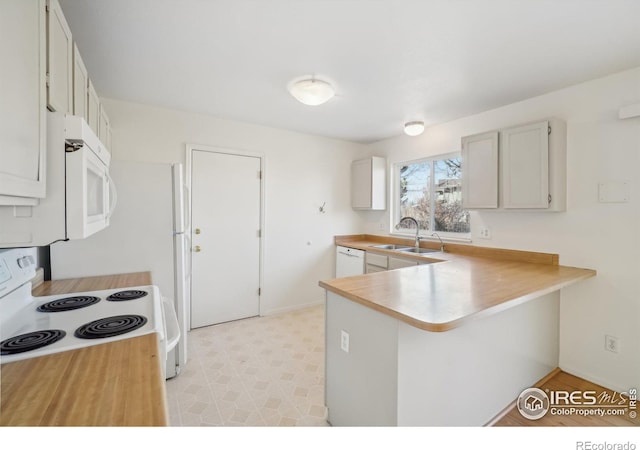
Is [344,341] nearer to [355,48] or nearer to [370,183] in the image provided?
[355,48]

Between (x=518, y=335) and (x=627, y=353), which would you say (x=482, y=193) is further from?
(x=627, y=353)

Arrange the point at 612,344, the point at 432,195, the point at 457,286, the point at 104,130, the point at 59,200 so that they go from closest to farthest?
the point at 59,200, the point at 457,286, the point at 612,344, the point at 104,130, the point at 432,195

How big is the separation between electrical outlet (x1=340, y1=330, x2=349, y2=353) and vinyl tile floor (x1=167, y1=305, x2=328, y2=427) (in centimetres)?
54

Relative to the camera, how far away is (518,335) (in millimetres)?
1968

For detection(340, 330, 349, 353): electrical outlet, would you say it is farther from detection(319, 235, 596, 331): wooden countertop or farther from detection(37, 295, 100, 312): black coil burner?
detection(37, 295, 100, 312): black coil burner

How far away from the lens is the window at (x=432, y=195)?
10.9 feet

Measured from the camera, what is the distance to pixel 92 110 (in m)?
1.83

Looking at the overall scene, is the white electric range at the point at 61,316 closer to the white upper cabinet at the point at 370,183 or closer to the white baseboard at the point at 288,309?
the white baseboard at the point at 288,309

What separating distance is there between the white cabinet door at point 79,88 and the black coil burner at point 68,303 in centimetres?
93

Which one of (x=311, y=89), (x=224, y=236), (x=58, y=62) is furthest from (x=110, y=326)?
(x=224, y=236)

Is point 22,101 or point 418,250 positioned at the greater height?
point 22,101

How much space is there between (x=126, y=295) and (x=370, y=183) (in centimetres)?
317

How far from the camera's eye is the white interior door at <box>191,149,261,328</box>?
315 centimetres

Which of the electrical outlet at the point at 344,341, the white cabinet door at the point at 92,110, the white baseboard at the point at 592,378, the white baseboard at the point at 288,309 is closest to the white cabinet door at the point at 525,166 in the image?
the white baseboard at the point at 592,378
